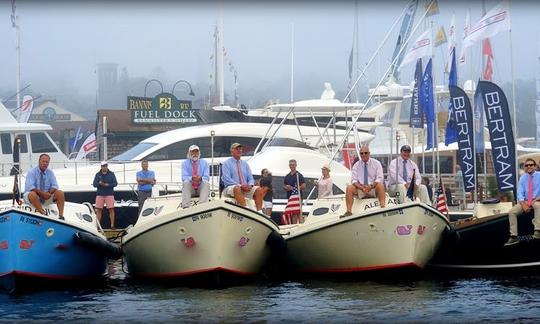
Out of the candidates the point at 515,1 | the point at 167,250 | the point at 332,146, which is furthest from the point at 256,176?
the point at 515,1

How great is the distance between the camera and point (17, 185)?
18.8 meters

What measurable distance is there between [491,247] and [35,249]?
27.8 ft

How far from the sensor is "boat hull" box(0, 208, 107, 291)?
56.5ft

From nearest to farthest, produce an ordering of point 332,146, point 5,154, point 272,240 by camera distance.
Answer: point 272,240, point 332,146, point 5,154

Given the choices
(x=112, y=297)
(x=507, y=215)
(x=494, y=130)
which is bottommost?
(x=112, y=297)

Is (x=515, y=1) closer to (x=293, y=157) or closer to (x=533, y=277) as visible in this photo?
(x=533, y=277)

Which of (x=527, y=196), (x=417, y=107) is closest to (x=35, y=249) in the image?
(x=527, y=196)

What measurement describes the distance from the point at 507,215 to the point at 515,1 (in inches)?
430

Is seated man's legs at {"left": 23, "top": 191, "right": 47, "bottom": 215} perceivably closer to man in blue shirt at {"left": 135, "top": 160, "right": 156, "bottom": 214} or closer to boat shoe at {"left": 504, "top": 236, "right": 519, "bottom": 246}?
man in blue shirt at {"left": 135, "top": 160, "right": 156, "bottom": 214}

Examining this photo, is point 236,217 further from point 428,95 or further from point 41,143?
point 41,143

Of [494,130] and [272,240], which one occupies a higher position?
[494,130]

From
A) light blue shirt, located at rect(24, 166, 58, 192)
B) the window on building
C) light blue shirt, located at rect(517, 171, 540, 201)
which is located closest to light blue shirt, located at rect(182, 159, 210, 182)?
light blue shirt, located at rect(24, 166, 58, 192)

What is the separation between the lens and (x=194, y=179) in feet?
61.1

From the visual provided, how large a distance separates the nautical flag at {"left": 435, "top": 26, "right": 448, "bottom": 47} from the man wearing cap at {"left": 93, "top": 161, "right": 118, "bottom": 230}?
12288mm
